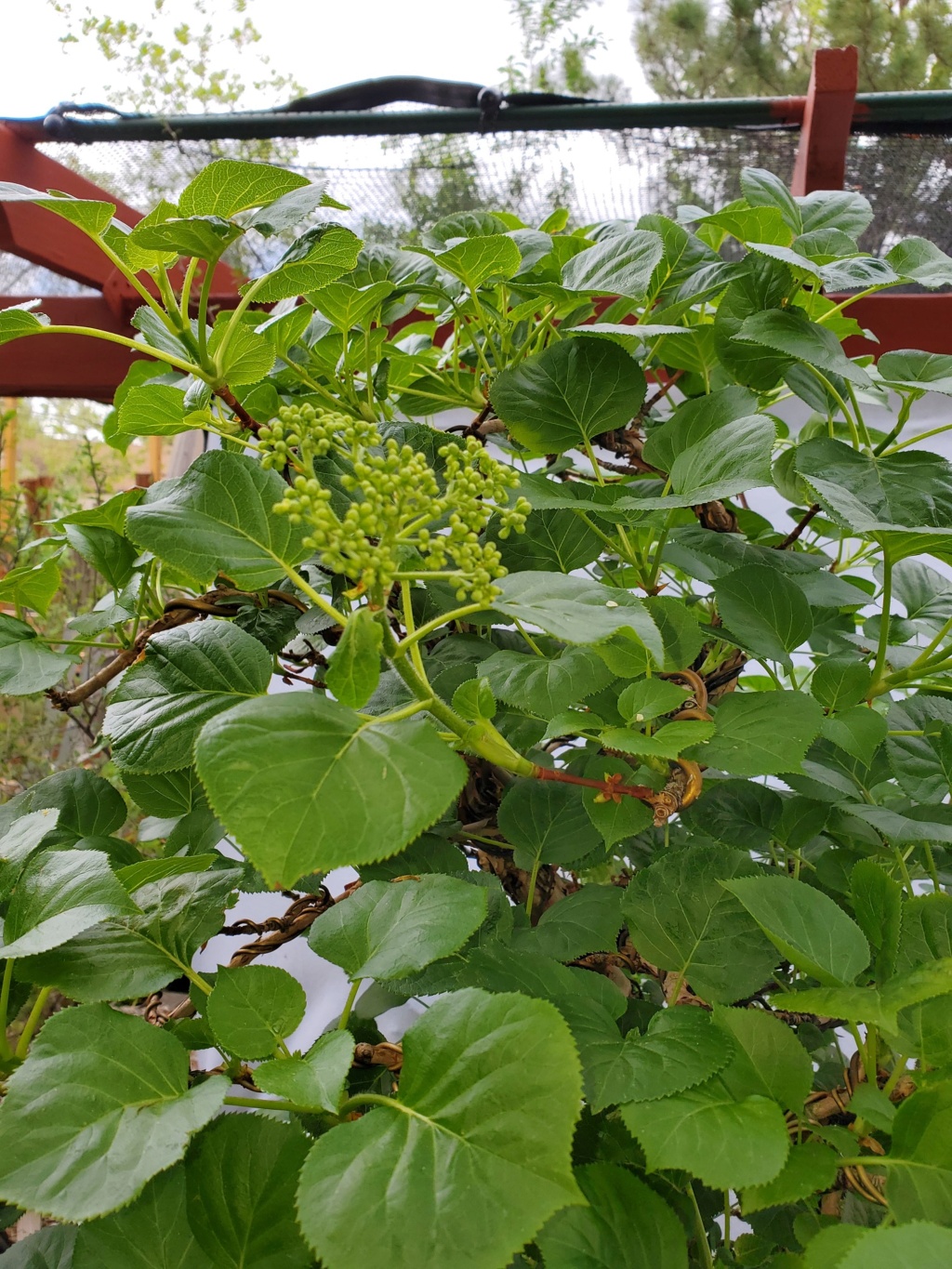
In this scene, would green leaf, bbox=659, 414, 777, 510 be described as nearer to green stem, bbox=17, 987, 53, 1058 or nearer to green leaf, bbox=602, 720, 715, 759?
green leaf, bbox=602, 720, 715, 759

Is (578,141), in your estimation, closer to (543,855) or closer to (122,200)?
(122,200)

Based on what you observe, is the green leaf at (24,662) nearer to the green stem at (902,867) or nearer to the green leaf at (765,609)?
the green leaf at (765,609)

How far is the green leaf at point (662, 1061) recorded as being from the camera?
32cm

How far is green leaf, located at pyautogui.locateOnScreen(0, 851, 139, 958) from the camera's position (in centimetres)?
34

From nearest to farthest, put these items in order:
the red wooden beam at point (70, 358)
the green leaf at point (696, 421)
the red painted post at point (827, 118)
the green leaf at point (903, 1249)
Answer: the green leaf at point (903, 1249), the green leaf at point (696, 421), the red painted post at point (827, 118), the red wooden beam at point (70, 358)

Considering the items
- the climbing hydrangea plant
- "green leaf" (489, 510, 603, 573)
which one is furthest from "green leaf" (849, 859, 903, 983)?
"green leaf" (489, 510, 603, 573)

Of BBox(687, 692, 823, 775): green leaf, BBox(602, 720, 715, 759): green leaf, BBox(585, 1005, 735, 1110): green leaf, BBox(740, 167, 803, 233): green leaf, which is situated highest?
BBox(740, 167, 803, 233): green leaf

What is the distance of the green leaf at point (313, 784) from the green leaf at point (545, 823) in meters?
0.20

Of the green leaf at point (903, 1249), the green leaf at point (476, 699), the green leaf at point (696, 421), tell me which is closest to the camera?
the green leaf at point (903, 1249)

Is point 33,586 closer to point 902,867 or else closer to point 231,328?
point 231,328

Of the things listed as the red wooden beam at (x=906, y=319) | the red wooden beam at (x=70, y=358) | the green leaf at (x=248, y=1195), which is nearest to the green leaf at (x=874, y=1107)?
the green leaf at (x=248, y=1195)

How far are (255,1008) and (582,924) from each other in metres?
0.16

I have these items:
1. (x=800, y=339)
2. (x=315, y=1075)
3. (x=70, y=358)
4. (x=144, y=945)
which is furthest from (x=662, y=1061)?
(x=70, y=358)

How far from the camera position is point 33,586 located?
0.57 m
